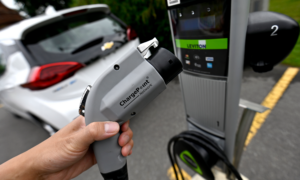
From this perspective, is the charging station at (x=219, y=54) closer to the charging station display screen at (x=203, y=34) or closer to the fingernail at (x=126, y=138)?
the charging station display screen at (x=203, y=34)

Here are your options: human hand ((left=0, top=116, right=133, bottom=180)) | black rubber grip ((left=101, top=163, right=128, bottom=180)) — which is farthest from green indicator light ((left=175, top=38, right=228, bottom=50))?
black rubber grip ((left=101, top=163, right=128, bottom=180))

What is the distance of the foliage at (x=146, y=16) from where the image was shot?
3.37m

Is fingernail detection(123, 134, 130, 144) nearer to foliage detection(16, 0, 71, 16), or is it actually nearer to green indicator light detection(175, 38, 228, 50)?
green indicator light detection(175, 38, 228, 50)

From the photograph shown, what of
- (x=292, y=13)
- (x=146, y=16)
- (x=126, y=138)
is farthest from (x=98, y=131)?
(x=292, y=13)

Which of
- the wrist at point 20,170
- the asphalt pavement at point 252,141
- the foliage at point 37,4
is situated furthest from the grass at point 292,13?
the foliage at point 37,4

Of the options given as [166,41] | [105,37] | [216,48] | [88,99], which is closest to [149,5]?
[166,41]

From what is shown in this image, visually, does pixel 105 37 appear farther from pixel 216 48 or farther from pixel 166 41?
pixel 166 41

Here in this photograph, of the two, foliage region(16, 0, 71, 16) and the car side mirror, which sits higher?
foliage region(16, 0, 71, 16)

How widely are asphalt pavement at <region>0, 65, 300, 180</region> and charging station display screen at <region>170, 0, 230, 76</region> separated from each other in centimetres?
132

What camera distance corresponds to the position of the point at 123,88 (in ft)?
2.18

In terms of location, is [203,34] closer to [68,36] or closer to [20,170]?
[20,170]

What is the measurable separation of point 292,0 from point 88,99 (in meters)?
8.98

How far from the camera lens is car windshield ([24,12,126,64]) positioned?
186cm

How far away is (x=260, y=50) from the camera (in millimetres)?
894
